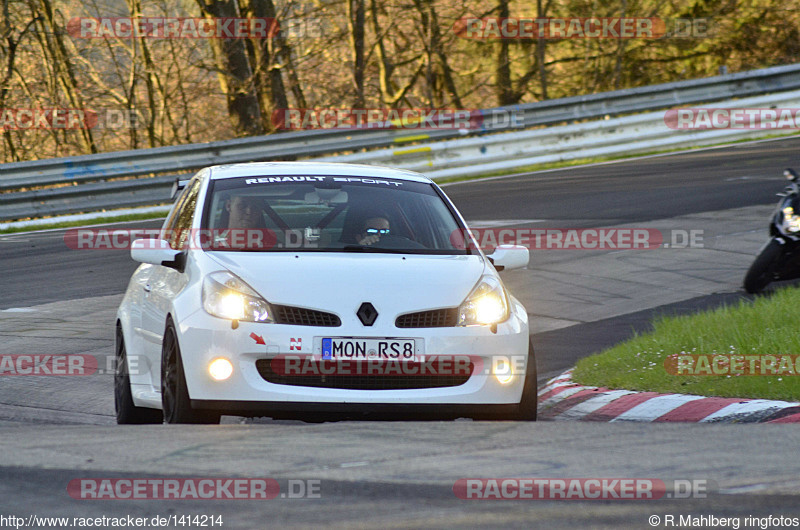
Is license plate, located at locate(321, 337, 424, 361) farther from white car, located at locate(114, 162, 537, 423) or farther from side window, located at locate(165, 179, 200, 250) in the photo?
side window, located at locate(165, 179, 200, 250)

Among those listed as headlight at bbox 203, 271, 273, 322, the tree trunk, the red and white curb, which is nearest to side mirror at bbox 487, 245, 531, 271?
the red and white curb

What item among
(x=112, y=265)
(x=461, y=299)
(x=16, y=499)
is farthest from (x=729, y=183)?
(x=16, y=499)

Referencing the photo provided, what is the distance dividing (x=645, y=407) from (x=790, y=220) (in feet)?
12.4

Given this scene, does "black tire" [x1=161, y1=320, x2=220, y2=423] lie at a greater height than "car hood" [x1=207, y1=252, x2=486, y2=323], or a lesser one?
lesser

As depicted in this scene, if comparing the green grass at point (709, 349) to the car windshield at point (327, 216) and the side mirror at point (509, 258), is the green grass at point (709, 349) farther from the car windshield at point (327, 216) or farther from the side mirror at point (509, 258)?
the car windshield at point (327, 216)

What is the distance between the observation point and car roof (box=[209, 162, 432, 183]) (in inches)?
295

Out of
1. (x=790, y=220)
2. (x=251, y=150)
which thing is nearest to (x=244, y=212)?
(x=790, y=220)

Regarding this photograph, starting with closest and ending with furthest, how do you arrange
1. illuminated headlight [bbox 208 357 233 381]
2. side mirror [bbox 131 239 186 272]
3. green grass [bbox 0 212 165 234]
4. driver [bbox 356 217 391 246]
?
illuminated headlight [bbox 208 357 233 381] → side mirror [bbox 131 239 186 272] → driver [bbox 356 217 391 246] → green grass [bbox 0 212 165 234]

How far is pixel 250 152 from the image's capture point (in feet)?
64.5

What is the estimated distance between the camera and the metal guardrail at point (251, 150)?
17.7 m

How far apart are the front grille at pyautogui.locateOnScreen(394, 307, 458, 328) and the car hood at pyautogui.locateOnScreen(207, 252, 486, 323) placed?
0.03 m

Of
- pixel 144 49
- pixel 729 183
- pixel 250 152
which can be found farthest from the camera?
pixel 144 49

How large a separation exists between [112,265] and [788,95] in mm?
14009

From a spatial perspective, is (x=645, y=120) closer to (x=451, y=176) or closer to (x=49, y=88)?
(x=451, y=176)
